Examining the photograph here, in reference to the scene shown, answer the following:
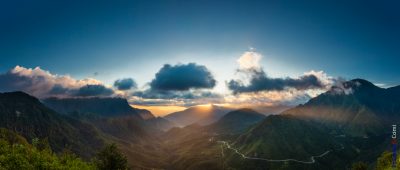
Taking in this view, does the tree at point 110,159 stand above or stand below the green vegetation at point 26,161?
below

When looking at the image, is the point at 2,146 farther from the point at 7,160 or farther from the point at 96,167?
the point at 96,167

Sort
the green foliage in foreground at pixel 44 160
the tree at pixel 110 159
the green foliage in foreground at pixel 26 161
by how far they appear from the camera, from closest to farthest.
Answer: the green foliage in foreground at pixel 26 161
the green foliage in foreground at pixel 44 160
the tree at pixel 110 159

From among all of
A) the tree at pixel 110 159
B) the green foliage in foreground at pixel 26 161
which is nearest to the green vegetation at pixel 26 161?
the green foliage in foreground at pixel 26 161

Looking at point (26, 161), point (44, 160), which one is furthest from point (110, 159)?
point (26, 161)

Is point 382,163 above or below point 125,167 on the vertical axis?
below

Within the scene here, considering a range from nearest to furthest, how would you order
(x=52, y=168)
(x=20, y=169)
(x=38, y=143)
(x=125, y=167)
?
(x=20, y=169) < (x=52, y=168) < (x=125, y=167) < (x=38, y=143)

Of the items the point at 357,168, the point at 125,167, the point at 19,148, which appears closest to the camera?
the point at 19,148

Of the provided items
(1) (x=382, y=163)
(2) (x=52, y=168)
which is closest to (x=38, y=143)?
(2) (x=52, y=168)

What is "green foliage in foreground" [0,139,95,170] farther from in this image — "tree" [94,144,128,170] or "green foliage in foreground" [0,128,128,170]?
"tree" [94,144,128,170]

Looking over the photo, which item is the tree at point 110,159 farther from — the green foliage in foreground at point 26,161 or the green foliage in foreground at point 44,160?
the green foliage in foreground at point 26,161
